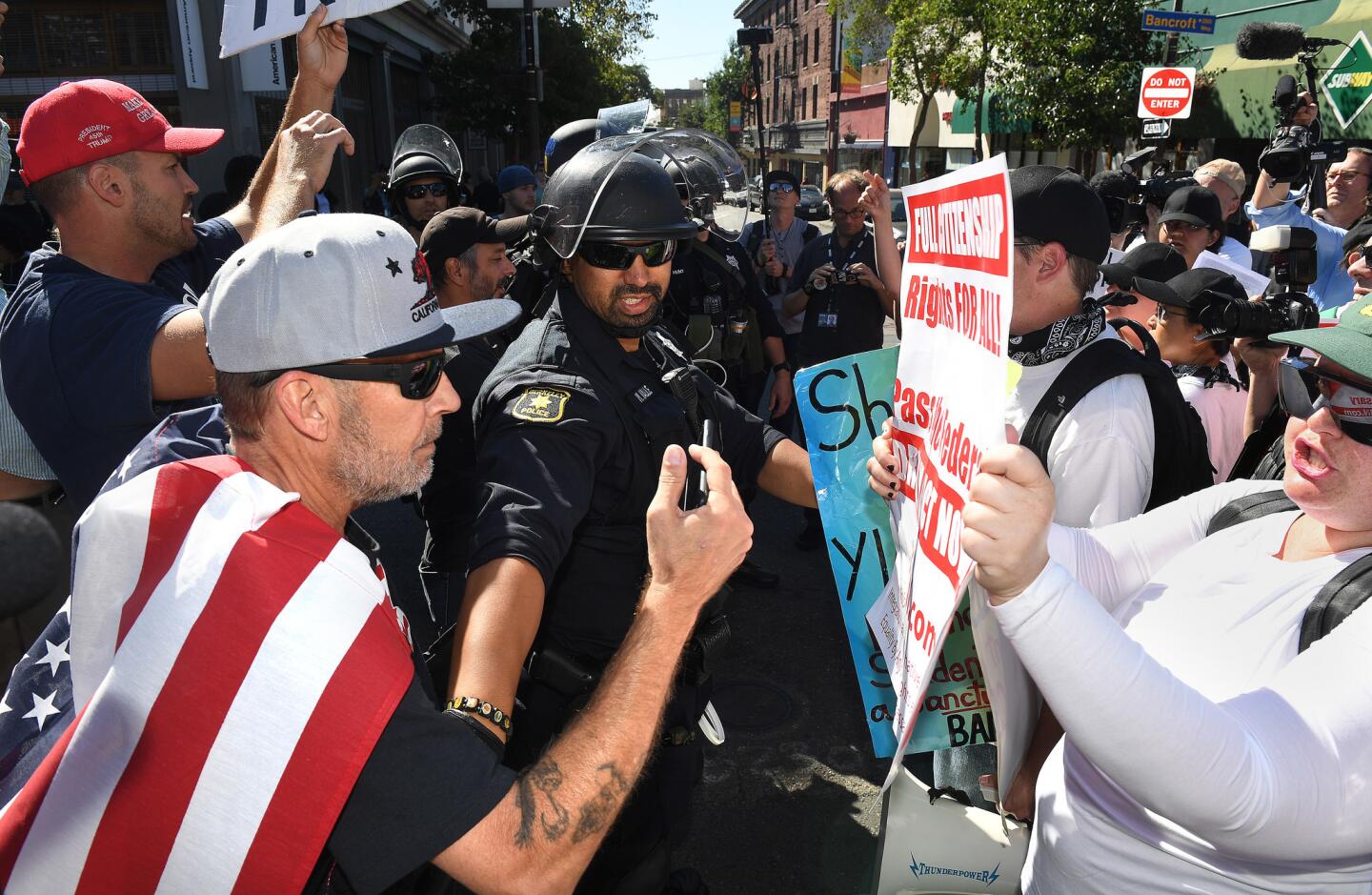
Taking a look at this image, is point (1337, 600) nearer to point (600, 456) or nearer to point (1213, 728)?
point (1213, 728)

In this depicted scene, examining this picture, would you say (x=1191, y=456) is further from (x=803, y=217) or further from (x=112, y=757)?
(x=803, y=217)

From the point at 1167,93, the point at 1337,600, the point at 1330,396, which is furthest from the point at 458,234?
the point at 1167,93

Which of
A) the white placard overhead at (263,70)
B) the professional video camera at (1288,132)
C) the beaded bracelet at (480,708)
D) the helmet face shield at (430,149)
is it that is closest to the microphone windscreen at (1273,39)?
the professional video camera at (1288,132)

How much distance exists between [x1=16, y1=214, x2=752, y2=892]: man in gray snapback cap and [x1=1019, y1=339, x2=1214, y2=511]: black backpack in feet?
3.79

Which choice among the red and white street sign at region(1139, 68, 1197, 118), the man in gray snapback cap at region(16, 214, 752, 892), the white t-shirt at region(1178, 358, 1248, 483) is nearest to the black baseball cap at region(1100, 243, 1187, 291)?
the white t-shirt at region(1178, 358, 1248, 483)

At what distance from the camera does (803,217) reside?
829 centimetres

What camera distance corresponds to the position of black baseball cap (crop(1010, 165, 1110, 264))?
93.7 inches

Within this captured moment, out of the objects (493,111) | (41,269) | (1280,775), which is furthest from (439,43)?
(1280,775)

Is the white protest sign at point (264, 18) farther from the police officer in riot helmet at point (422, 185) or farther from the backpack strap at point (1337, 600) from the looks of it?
the police officer in riot helmet at point (422, 185)

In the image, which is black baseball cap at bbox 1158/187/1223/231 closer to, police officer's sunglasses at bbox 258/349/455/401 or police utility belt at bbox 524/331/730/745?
police utility belt at bbox 524/331/730/745

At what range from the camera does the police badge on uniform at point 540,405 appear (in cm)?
198

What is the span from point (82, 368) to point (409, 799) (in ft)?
5.40

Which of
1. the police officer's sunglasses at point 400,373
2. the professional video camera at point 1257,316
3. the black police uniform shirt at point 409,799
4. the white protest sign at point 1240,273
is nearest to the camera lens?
the black police uniform shirt at point 409,799

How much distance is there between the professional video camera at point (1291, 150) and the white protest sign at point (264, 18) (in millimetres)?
6344
